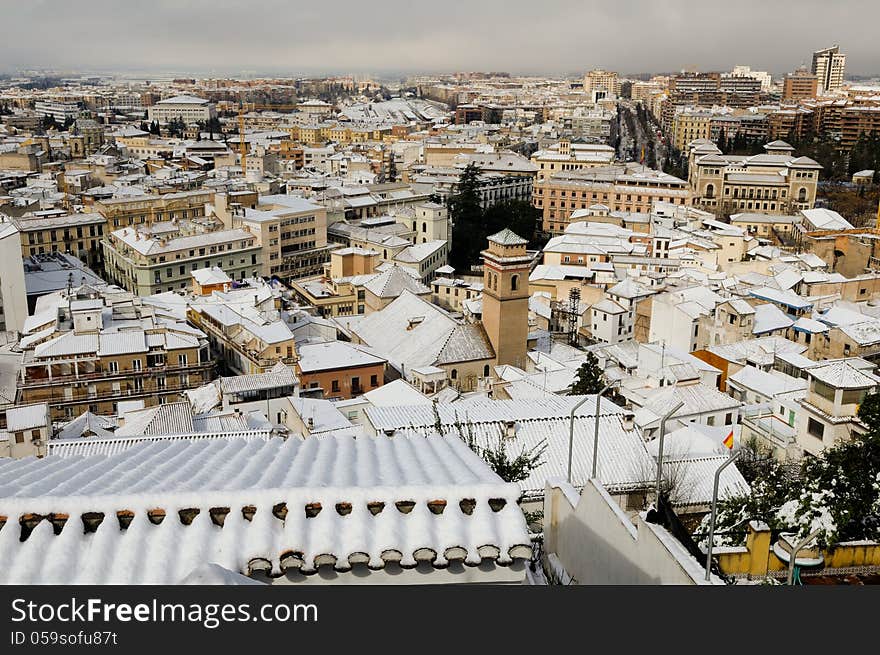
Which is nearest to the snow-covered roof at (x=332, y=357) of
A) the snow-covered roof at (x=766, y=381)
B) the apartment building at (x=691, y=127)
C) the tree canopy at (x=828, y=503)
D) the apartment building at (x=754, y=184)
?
the snow-covered roof at (x=766, y=381)

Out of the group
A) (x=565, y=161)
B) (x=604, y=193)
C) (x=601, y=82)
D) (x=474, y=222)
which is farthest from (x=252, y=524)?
(x=601, y=82)

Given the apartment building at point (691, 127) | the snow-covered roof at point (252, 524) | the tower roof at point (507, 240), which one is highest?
the apartment building at point (691, 127)

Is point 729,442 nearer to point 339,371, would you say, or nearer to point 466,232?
point 339,371

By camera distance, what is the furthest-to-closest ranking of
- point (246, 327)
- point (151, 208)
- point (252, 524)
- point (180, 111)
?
1. point (180, 111)
2. point (151, 208)
3. point (246, 327)
4. point (252, 524)

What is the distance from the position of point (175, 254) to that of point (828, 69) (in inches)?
1463

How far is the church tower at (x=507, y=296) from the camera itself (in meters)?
8.08

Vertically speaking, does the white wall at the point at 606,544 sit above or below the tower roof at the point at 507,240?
above

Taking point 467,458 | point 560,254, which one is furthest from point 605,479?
point 560,254

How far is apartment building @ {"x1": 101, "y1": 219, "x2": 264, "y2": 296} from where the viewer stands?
11.9 m

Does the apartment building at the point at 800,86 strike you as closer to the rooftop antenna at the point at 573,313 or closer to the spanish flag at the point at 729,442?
the rooftop antenna at the point at 573,313

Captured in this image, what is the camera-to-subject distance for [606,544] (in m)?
1.91

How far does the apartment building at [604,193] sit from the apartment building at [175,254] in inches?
296

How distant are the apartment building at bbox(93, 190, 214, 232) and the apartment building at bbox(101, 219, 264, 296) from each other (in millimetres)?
1353

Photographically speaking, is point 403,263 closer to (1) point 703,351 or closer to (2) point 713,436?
(1) point 703,351
